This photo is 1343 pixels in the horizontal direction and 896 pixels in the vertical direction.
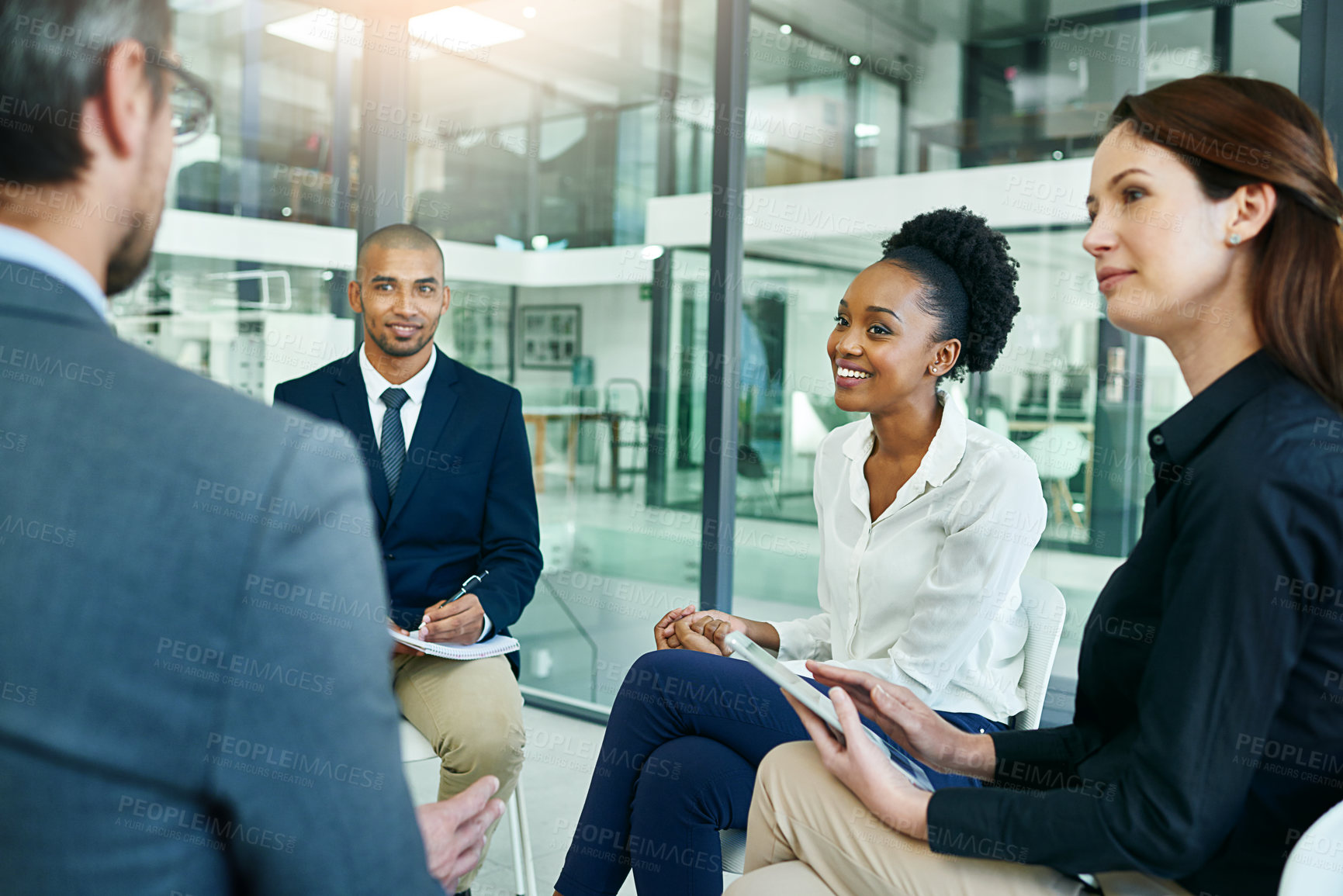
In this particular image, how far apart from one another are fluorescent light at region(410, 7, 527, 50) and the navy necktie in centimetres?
197

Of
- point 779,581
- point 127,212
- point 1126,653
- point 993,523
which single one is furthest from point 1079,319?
point 127,212

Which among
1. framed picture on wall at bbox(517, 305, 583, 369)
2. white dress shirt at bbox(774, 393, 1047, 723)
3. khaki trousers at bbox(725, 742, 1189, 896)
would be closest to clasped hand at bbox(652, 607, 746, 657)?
white dress shirt at bbox(774, 393, 1047, 723)

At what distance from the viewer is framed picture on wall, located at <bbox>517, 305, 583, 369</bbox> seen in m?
3.70

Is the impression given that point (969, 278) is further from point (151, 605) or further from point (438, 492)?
point (151, 605)

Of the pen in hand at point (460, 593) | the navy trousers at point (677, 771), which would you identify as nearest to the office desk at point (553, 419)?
the pen in hand at point (460, 593)

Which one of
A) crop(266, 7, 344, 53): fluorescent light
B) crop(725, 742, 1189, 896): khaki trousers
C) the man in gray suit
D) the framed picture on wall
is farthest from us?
crop(266, 7, 344, 53): fluorescent light

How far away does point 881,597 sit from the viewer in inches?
70.6

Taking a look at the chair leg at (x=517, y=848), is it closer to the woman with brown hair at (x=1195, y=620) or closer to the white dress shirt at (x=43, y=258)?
the woman with brown hair at (x=1195, y=620)

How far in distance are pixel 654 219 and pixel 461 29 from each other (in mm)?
1221

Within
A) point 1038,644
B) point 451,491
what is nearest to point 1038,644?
point 1038,644

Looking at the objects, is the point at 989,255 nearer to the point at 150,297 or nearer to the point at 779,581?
the point at 779,581

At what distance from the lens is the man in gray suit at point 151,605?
57 centimetres

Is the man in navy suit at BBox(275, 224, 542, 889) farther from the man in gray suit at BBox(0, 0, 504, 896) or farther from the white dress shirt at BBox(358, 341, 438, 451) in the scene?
the man in gray suit at BBox(0, 0, 504, 896)

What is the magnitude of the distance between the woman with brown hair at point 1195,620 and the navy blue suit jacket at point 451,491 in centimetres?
126
